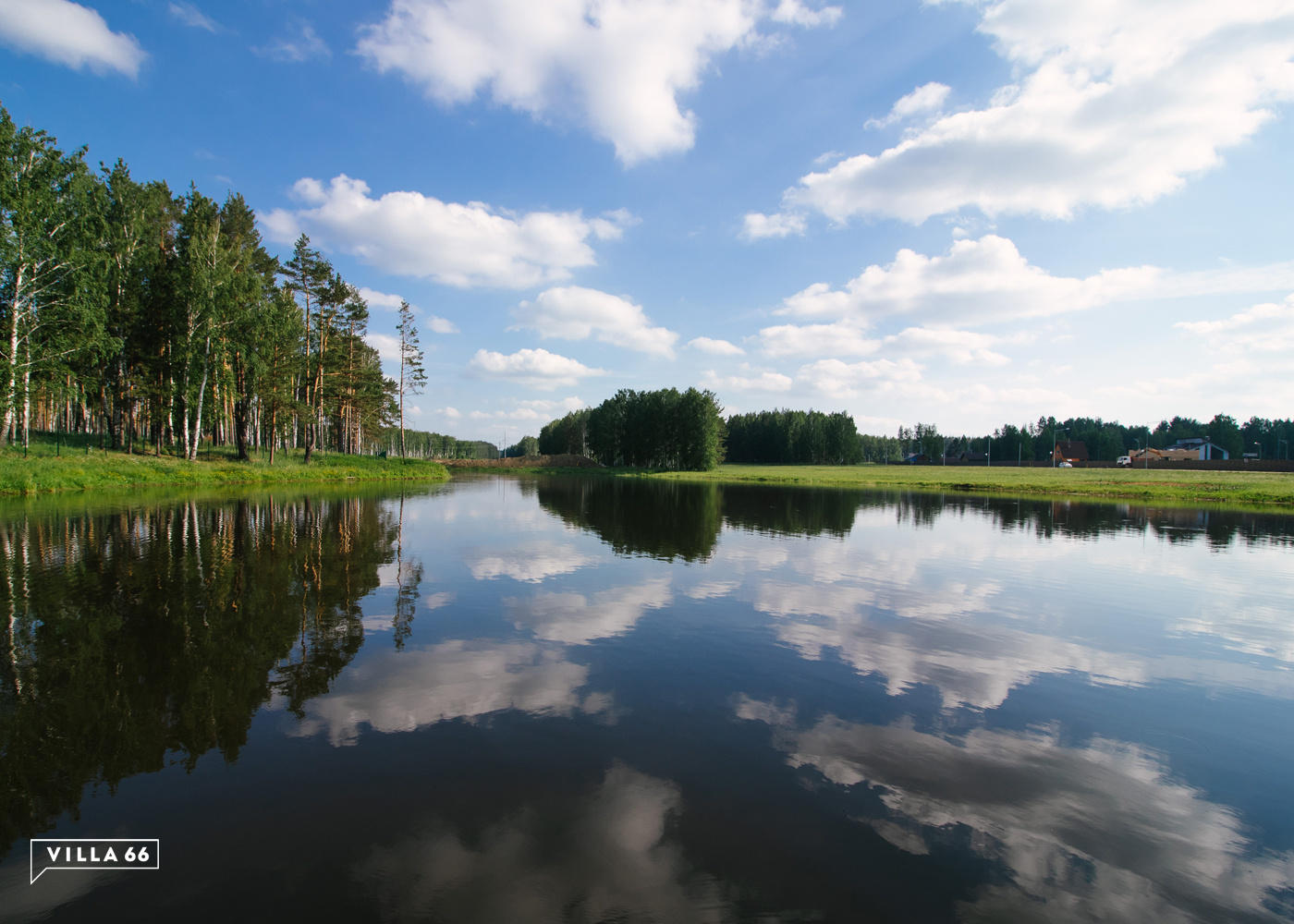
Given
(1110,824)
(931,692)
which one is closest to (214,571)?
(931,692)

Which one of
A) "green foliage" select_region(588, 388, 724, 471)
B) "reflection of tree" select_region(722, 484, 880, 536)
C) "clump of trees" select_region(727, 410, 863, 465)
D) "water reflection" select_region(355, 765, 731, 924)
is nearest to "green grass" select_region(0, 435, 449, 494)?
"reflection of tree" select_region(722, 484, 880, 536)

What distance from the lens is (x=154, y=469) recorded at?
120ft

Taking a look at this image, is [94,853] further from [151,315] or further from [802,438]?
[802,438]

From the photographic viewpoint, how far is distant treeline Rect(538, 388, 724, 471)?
342ft

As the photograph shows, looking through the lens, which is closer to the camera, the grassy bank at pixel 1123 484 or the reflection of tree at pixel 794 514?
the reflection of tree at pixel 794 514

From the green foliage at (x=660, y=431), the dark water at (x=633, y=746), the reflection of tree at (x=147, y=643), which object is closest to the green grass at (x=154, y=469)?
the reflection of tree at (x=147, y=643)

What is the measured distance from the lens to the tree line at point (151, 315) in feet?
100

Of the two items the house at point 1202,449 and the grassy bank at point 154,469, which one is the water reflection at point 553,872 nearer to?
the grassy bank at point 154,469

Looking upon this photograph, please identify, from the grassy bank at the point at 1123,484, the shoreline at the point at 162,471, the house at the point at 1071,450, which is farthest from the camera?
the house at the point at 1071,450

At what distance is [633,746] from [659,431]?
110 m

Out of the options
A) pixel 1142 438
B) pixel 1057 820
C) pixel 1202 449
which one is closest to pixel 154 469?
pixel 1057 820

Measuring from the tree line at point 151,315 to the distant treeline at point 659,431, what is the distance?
58.3 m

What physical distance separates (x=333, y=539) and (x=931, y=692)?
688 inches

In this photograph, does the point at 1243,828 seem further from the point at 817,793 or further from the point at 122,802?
the point at 122,802
